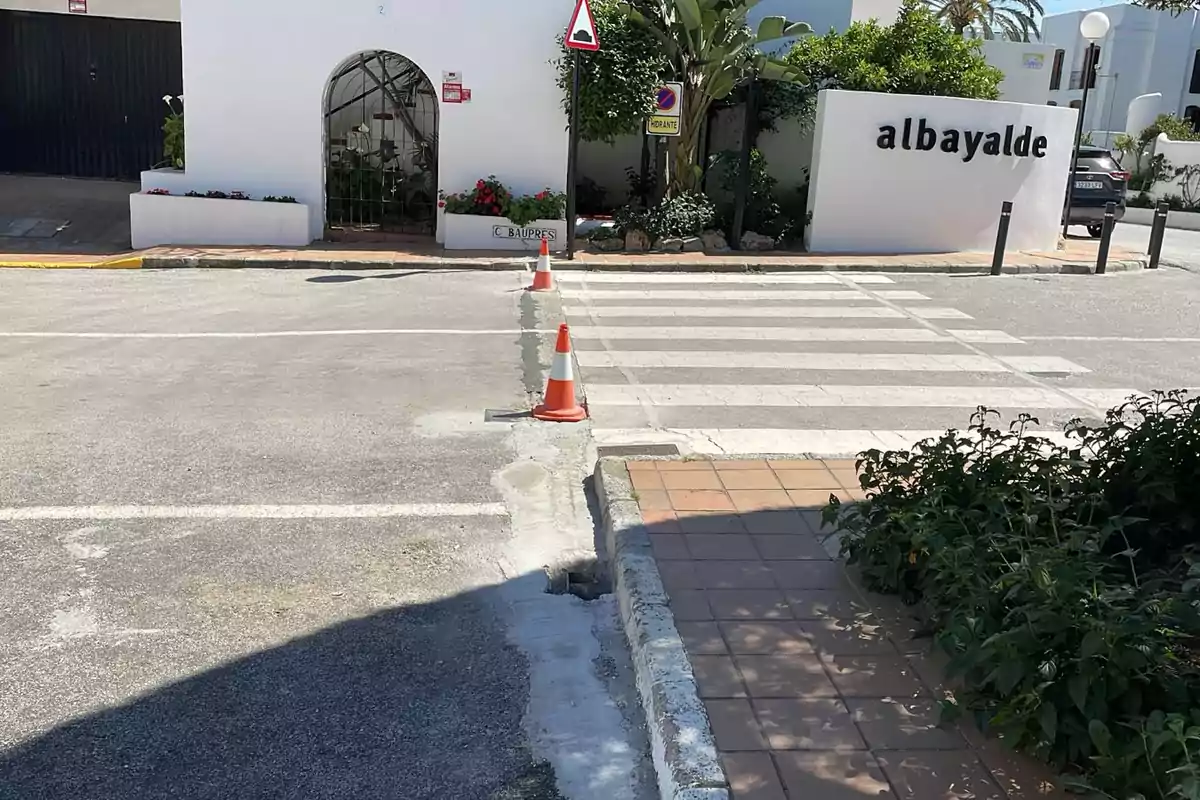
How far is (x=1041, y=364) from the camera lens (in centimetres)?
973

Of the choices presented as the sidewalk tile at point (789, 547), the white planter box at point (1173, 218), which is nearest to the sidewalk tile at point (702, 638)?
the sidewalk tile at point (789, 547)

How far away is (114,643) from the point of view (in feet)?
14.4

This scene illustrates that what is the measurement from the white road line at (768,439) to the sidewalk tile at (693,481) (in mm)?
810

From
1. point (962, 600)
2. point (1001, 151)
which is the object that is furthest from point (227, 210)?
point (962, 600)

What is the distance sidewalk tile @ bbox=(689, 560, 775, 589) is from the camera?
4602 mm

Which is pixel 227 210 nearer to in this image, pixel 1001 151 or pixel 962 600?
pixel 1001 151

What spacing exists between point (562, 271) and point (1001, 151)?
7.60 meters

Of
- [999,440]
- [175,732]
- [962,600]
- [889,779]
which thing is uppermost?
[999,440]

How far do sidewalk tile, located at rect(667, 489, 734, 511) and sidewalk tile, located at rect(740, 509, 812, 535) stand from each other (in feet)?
0.54

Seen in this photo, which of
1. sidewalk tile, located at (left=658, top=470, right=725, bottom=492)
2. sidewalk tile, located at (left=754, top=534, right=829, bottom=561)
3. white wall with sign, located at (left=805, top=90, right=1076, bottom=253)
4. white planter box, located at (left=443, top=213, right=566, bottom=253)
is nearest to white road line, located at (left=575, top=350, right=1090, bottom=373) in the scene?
sidewalk tile, located at (left=658, top=470, right=725, bottom=492)

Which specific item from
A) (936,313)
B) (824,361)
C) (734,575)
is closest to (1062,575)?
(734,575)

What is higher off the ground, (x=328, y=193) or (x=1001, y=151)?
(x=1001, y=151)

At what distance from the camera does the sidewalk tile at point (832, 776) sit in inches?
125

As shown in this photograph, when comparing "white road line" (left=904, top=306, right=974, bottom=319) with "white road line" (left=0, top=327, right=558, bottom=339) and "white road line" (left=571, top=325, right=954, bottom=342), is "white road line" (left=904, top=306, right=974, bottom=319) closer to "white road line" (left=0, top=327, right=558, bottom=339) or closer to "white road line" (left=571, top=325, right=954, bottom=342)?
"white road line" (left=571, top=325, right=954, bottom=342)
